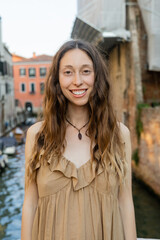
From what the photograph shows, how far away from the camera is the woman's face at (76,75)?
152cm

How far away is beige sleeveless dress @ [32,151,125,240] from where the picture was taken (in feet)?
4.72

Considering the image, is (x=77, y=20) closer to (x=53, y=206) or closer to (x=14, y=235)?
(x=14, y=235)

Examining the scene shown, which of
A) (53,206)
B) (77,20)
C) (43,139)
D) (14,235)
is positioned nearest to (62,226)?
(53,206)

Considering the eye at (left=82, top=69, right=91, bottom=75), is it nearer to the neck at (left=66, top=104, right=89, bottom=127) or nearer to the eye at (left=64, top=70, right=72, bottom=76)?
the eye at (left=64, top=70, right=72, bottom=76)

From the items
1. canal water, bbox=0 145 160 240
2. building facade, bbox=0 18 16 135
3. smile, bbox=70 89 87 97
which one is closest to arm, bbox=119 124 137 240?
smile, bbox=70 89 87 97

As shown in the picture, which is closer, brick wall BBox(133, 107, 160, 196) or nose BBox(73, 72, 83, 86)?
nose BBox(73, 72, 83, 86)

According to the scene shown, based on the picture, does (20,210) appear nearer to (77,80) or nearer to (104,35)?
(104,35)

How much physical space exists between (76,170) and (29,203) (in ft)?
1.00

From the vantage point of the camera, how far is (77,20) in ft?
38.1

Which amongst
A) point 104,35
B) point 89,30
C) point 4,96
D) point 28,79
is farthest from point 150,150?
point 28,79

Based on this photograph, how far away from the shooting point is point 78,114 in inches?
64.6

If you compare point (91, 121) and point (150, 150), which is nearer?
point (91, 121)

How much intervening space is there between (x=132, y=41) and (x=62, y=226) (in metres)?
9.48

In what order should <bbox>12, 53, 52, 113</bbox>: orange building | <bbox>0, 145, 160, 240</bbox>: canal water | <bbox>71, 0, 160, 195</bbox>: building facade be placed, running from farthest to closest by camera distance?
1. <bbox>12, 53, 52, 113</bbox>: orange building
2. <bbox>71, 0, 160, 195</bbox>: building facade
3. <bbox>0, 145, 160, 240</bbox>: canal water
